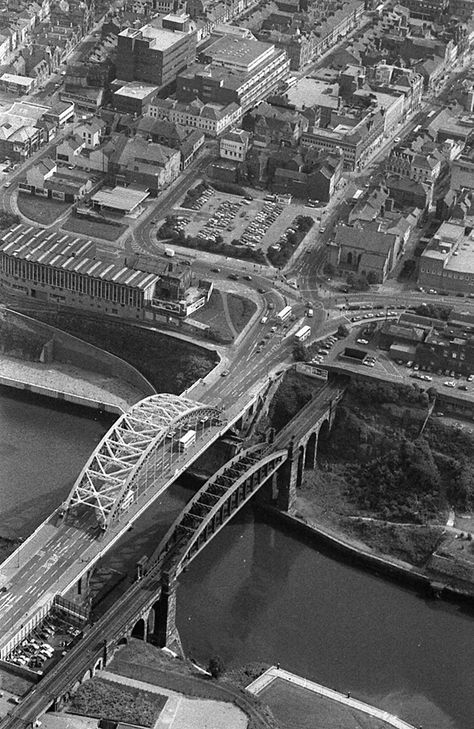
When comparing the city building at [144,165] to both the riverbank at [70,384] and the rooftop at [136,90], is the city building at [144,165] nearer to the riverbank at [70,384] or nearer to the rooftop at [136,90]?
the rooftop at [136,90]

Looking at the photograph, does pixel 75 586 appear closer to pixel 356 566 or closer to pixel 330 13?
pixel 356 566

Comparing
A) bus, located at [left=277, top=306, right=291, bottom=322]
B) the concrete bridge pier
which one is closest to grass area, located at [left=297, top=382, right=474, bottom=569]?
bus, located at [left=277, top=306, right=291, bottom=322]

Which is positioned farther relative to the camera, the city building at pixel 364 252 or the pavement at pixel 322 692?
the city building at pixel 364 252

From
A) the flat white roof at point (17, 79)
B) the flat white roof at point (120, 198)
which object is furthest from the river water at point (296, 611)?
the flat white roof at point (17, 79)

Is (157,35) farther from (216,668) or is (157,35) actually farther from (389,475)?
(216,668)

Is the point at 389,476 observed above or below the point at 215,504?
below

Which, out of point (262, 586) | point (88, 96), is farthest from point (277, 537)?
point (88, 96)

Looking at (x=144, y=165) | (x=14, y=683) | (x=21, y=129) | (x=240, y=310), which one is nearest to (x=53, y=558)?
(x=14, y=683)

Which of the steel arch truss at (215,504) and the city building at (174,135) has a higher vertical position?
the steel arch truss at (215,504)
